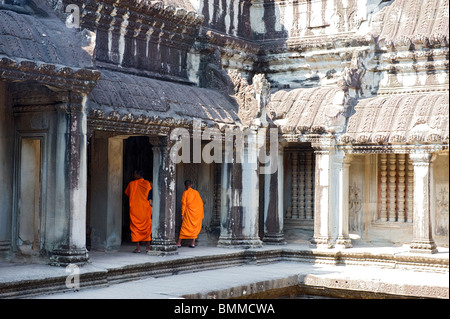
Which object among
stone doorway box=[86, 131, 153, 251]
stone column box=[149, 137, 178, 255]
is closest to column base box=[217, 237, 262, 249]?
stone column box=[149, 137, 178, 255]

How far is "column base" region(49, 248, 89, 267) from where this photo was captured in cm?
1083

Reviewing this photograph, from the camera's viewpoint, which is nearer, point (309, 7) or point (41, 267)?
point (41, 267)

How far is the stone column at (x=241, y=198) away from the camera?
1516cm

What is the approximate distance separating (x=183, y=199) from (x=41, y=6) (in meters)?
5.17

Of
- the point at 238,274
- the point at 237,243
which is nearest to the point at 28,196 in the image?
the point at 238,274

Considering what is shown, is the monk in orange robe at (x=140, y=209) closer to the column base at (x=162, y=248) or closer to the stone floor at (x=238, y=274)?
the stone floor at (x=238, y=274)

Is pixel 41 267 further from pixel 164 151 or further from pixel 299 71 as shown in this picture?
pixel 299 71

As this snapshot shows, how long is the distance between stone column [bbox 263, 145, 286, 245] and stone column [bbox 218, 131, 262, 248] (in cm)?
98

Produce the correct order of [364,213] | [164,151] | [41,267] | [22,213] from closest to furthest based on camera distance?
1. [41,267]
2. [22,213]
3. [164,151]
4. [364,213]

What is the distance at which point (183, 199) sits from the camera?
1507cm

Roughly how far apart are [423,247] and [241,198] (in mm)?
3703

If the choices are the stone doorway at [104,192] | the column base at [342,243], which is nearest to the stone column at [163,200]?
the stone doorway at [104,192]

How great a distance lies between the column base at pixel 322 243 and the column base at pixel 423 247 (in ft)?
5.66

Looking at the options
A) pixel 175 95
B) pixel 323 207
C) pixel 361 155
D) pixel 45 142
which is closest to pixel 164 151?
pixel 175 95
